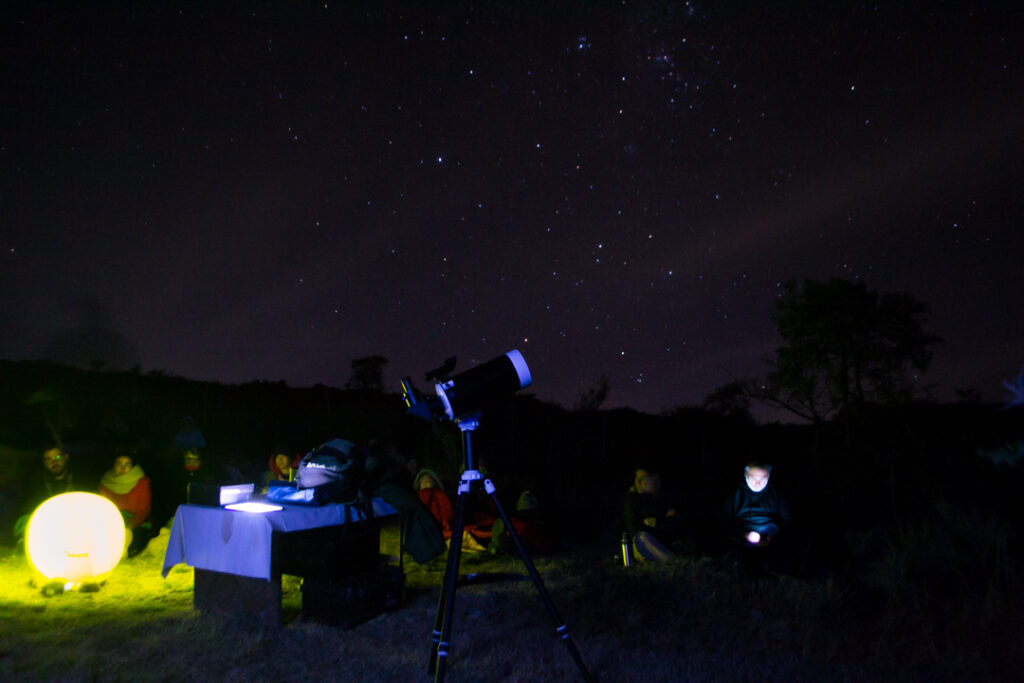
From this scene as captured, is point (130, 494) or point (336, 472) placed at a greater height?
point (336, 472)

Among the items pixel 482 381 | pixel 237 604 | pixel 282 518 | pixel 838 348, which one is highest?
pixel 838 348

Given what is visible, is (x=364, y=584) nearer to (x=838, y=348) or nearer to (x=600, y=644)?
(x=600, y=644)

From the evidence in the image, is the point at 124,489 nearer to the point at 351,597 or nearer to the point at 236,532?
the point at 236,532

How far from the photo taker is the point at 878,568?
5.61m

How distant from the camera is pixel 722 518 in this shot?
22.0ft

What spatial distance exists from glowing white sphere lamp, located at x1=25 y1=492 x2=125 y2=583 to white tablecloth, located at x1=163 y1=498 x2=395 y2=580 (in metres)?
1.09

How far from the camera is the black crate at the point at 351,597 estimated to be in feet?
15.0

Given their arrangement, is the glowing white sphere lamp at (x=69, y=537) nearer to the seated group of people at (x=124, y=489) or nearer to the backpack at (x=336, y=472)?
the seated group of people at (x=124, y=489)

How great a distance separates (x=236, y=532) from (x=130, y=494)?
342 centimetres

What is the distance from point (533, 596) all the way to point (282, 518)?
2196 millimetres

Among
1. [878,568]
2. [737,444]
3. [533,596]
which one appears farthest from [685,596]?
[737,444]

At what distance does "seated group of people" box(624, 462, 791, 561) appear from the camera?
6.18m

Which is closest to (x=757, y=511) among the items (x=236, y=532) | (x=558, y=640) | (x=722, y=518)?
(x=722, y=518)

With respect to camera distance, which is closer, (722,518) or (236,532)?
(236,532)
